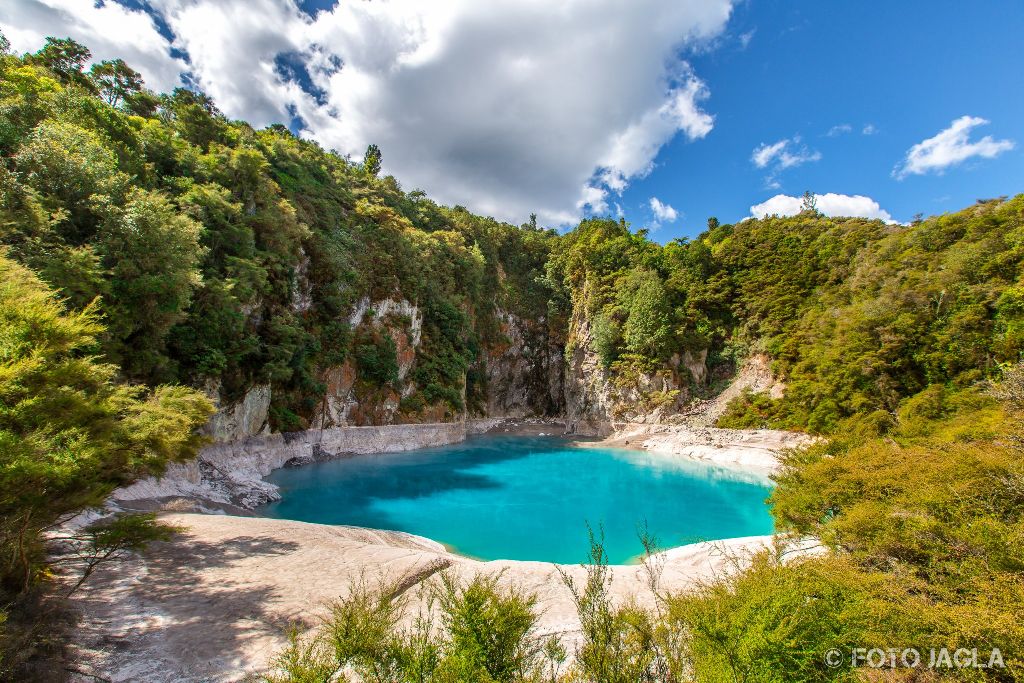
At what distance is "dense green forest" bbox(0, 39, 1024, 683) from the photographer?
14.1 feet

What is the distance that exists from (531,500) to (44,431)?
54.4 feet

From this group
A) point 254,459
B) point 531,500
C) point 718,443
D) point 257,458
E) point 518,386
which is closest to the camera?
point 531,500

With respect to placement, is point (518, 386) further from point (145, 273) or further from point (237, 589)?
point (237, 589)

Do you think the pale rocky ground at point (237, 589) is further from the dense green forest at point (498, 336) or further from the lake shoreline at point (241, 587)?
the dense green forest at point (498, 336)

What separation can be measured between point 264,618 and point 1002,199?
144 ft

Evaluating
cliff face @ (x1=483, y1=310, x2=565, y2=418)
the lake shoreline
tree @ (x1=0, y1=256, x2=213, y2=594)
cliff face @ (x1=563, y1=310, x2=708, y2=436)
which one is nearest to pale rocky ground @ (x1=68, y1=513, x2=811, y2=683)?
the lake shoreline

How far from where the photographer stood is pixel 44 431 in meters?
4.46

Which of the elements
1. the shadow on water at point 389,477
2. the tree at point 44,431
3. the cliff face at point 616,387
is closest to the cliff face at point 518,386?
the cliff face at point 616,387

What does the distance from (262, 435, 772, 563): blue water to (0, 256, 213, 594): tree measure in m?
9.30

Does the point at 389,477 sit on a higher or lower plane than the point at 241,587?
lower

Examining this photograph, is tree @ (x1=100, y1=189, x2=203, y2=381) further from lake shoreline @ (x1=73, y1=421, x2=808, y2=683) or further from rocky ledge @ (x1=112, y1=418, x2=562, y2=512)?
lake shoreline @ (x1=73, y1=421, x2=808, y2=683)

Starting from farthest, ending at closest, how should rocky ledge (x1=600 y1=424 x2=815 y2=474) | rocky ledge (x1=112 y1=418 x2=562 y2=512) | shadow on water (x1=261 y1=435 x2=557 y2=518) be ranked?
rocky ledge (x1=600 y1=424 x2=815 y2=474) → shadow on water (x1=261 y1=435 x2=557 y2=518) → rocky ledge (x1=112 y1=418 x2=562 y2=512)

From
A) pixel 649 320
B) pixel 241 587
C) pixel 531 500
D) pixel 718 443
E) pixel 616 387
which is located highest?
pixel 649 320

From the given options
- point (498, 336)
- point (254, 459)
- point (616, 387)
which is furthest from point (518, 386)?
point (254, 459)
